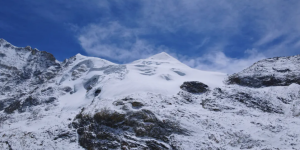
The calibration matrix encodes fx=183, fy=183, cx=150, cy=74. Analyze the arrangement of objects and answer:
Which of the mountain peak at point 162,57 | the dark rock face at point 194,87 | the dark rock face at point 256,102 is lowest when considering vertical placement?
the dark rock face at point 256,102

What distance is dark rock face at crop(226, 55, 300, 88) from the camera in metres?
22.7

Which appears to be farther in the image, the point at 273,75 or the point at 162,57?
the point at 162,57

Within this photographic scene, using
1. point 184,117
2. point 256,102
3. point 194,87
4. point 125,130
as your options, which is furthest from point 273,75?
point 125,130

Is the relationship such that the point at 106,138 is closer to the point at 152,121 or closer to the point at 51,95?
the point at 152,121

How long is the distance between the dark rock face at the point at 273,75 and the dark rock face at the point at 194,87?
469cm

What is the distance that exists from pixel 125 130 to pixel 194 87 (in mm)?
12258

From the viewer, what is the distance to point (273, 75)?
2397 centimetres

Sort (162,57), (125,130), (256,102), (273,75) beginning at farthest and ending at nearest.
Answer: (162,57) → (273,75) → (256,102) → (125,130)

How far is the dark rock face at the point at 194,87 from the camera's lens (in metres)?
23.4

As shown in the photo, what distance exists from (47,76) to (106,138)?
44.6 metres

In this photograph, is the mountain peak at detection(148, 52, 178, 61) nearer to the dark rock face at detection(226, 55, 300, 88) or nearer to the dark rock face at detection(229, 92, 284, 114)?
the dark rock face at detection(226, 55, 300, 88)

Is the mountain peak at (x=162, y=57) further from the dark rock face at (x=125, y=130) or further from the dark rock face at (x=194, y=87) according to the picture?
the dark rock face at (x=125, y=130)

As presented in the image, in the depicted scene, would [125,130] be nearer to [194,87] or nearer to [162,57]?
[194,87]

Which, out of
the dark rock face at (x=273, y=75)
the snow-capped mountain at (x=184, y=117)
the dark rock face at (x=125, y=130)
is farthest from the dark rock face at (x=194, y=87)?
the dark rock face at (x=125, y=130)
